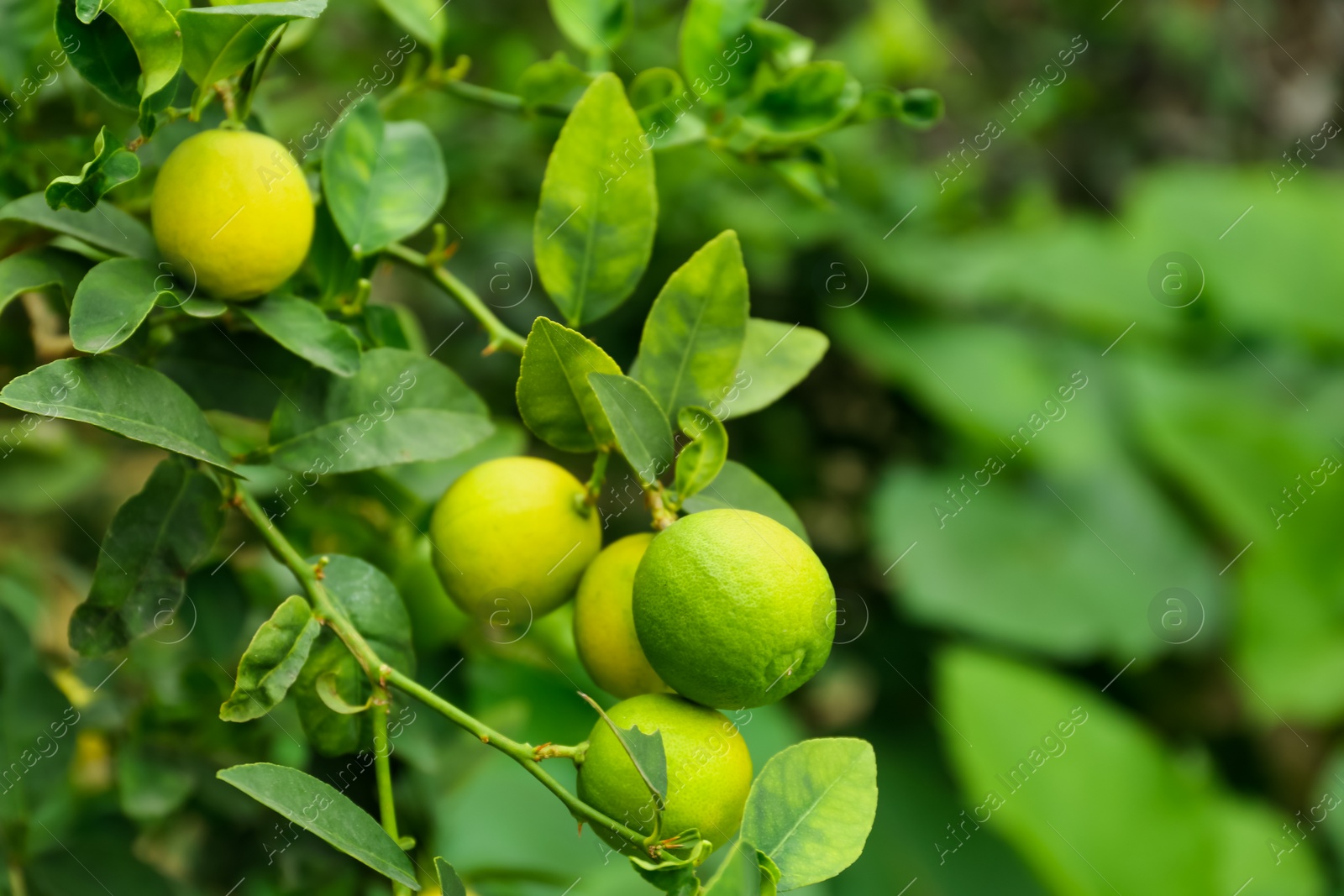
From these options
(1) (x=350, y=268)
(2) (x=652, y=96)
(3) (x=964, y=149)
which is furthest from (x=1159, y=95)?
(1) (x=350, y=268)

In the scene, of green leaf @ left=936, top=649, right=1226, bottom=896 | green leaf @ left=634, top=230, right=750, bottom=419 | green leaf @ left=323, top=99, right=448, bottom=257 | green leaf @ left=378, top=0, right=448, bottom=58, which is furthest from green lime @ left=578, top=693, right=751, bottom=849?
green leaf @ left=936, top=649, right=1226, bottom=896

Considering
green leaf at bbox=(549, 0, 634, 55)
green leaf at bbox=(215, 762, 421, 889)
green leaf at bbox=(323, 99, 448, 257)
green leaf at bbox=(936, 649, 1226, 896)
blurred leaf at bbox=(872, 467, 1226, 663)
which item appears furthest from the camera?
blurred leaf at bbox=(872, 467, 1226, 663)

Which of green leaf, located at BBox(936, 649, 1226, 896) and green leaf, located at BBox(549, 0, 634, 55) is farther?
green leaf, located at BBox(936, 649, 1226, 896)

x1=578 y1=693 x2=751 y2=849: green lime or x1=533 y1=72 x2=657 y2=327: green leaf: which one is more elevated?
x1=533 y1=72 x2=657 y2=327: green leaf

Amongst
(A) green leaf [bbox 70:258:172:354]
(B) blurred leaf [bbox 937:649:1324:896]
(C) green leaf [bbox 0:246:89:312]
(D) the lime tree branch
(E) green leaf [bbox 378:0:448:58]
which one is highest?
(E) green leaf [bbox 378:0:448:58]

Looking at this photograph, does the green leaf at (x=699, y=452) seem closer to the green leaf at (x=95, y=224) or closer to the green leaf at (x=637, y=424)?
the green leaf at (x=637, y=424)

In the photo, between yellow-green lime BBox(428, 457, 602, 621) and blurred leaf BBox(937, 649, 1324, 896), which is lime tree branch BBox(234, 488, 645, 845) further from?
blurred leaf BBox(937, 649, 1324, 896)
